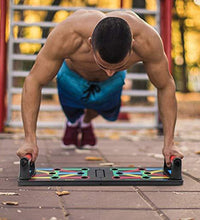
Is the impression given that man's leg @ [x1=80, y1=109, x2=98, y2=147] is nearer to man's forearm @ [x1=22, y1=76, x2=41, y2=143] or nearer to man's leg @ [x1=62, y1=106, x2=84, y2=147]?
man's leg @ [x1=62, y1=106, x2=84, y2=147]

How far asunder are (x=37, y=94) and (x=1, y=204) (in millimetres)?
866

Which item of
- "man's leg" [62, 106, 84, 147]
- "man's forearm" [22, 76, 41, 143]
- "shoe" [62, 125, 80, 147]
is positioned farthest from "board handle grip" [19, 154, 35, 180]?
"shoe" [62, 125, 80, 147]

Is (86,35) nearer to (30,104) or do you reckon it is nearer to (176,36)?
(30,104)

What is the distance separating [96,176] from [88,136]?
4.83 feet

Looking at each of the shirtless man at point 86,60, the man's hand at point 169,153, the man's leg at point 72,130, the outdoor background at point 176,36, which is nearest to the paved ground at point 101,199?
the man's hand at point 169,153

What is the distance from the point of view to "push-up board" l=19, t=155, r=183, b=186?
8.16 feet

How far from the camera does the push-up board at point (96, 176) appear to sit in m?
2.49

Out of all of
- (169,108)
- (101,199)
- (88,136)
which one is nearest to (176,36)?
(88,136)

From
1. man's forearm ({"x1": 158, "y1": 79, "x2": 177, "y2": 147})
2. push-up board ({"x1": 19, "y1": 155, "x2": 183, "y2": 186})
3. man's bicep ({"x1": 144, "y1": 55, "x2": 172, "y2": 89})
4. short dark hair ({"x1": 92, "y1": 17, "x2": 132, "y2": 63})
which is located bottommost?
push-up board ({"x1": 19, "y1": 155, "x2": 183, "y2": 186})

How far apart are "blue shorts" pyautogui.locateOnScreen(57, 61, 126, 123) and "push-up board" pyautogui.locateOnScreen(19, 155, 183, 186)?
0.83 metres

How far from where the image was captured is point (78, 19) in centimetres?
268

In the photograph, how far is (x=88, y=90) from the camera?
11.2ft

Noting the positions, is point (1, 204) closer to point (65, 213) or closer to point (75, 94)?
point (65, 213)

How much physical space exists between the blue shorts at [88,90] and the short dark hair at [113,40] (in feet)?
3.83
